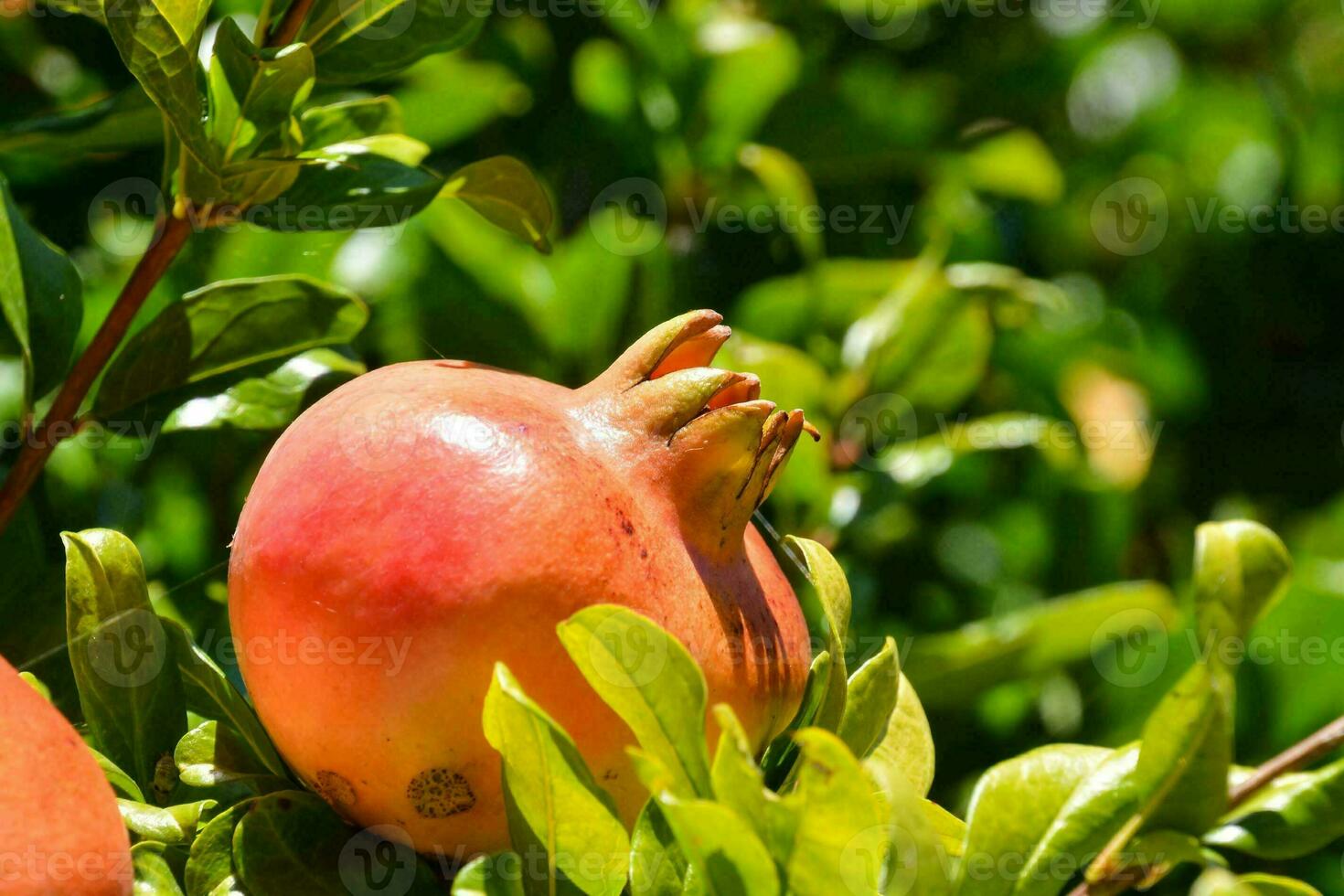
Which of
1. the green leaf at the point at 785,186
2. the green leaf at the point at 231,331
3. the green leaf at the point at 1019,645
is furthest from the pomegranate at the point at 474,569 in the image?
the green leaf at the point at 785,186

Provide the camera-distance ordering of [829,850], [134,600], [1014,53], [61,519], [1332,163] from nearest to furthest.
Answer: [829,850] < [134,600] < [61,519] < [1014,53] < [1332,163]

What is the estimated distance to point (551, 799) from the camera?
521mm

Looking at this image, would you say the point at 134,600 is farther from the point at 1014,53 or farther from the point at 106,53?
the point at 1014,53

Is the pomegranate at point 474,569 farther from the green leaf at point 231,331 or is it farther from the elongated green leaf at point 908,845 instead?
the green leaf at point 231,331

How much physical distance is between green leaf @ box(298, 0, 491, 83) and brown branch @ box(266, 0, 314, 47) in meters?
0.02

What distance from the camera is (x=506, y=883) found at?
0.52 m

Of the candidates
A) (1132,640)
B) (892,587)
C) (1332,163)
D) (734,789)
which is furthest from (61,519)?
(1332,163)

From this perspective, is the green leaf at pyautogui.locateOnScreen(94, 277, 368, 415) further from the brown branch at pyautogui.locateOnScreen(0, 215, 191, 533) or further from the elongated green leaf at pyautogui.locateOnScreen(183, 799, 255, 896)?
the elongated green leaf at pyautogui.locateOnScreen(183, 799, 255, 896)

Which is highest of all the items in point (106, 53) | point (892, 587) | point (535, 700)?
point (106, 53)

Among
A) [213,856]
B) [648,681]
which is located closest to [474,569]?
[648,681]

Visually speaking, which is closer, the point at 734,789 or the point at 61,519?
the point at 734,789

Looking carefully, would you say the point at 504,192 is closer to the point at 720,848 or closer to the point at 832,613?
the point at 832,613

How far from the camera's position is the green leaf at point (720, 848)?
1.55 feet

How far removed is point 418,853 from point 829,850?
0.19 metres
